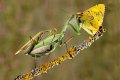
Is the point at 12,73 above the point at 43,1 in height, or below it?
below

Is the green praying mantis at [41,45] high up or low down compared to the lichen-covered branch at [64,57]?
up

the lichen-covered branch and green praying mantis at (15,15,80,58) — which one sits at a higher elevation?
green praying mantis at (15,15,80,58)

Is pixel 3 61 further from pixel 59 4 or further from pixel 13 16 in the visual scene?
pixel 59 4

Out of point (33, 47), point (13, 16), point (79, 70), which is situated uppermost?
point (13, 16)

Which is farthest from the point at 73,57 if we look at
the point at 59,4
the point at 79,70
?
the point at 59,4
